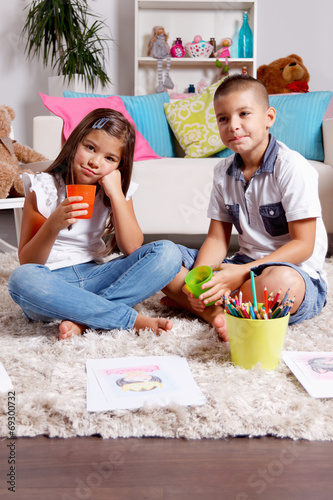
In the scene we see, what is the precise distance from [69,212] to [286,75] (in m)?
2.78

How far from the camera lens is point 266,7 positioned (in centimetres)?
379

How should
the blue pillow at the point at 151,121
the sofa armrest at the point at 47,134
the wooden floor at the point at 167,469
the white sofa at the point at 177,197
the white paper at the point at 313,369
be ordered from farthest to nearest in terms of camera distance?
the blue pillow at the point at 151,121, the sofa armrest at the point at 47,134, the white sofa at the point at 177,197, the white paper at the point at 313,369, the wooden floor at the point at 167,469

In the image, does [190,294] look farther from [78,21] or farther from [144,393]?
[78,21]

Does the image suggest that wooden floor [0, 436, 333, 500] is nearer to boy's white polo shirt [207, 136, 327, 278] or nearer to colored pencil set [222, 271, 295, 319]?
colored pencil set [222, 271, 295, 319]

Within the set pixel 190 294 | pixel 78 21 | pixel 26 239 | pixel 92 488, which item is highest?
pixel 78 21

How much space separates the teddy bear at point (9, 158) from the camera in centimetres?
195

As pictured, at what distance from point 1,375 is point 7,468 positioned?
267 mm

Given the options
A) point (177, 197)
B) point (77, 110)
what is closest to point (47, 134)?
point (77, 110)

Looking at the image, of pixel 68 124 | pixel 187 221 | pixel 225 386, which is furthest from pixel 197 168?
pixel 225 386

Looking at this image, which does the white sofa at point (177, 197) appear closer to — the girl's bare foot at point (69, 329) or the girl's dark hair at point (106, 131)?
the girl's dark hair at point (106, 131)

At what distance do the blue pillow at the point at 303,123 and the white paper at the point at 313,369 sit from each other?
1.56 meters

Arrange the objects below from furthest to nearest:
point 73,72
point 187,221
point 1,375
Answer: point 73,72, point 187,221, point 1,375

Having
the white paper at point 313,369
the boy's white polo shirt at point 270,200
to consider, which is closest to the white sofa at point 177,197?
the boy's white polo shirt at point 270,200

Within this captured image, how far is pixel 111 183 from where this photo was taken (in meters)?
1.28
